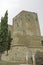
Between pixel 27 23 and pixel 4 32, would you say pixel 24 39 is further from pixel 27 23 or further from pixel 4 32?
pixel 27 23

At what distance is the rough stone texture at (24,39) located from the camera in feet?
62.1

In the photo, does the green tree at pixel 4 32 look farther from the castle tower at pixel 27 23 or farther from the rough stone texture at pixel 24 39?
the castle tower at pixel 27 23

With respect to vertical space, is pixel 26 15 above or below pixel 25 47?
above

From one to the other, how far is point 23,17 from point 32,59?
37.0 ft

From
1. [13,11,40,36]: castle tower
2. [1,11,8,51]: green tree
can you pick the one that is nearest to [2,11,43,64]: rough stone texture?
[13,11,40,36]: castle tower

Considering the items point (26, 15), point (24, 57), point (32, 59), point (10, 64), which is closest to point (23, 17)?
point (26, 15)

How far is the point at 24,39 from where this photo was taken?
69.5 ft

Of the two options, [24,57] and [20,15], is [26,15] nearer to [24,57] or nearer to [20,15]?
[20,15]

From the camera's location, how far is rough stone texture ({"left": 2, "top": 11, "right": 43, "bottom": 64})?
62.1 feet

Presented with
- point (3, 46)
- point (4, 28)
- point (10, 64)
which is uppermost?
point (4, 28)

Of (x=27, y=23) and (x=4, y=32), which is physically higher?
(x=27, y=23)

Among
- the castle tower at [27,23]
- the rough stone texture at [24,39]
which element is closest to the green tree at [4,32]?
the rough stone texture at [24,39]

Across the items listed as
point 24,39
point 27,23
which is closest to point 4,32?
point 24,39

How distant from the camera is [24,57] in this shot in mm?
18406
